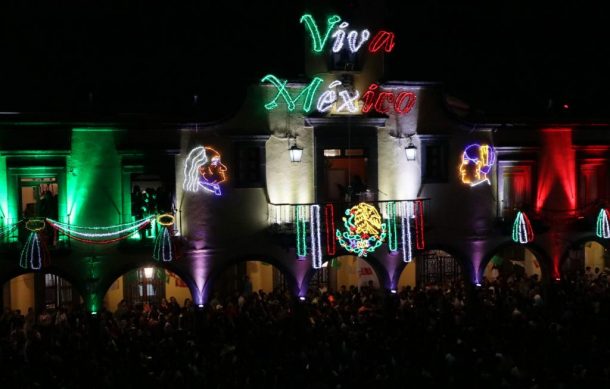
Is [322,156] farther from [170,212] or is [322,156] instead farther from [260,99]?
[170,212]

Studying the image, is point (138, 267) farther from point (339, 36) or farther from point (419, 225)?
point (339, 36)

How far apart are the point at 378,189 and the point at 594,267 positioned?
13.7m

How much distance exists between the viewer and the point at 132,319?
24.3m

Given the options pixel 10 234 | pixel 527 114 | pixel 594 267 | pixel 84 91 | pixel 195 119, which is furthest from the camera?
pixel 594 267

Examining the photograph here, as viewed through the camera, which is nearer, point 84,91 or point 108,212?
point 108,212

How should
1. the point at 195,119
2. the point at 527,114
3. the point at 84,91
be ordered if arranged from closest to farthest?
the point at 195,119 → the point at 84,91 → the point at 527,114

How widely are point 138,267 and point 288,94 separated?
7742 millimetres

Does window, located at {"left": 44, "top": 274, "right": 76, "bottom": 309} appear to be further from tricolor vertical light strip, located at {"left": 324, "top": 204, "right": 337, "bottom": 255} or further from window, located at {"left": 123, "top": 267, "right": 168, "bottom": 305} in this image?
tricolor vertical light strip, located at {"left": 324, "top": 204, "right": 337, "bottom": 255}

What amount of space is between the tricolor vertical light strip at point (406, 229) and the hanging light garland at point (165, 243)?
26.2 ft

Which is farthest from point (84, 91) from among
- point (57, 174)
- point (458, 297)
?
point (458, 297)

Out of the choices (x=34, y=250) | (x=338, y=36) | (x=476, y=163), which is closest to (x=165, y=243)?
(x=34, y=250)

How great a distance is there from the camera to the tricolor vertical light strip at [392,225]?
26531mm

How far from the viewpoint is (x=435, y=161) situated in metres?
27.8

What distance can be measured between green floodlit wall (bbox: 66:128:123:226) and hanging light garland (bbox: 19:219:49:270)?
125 cm
